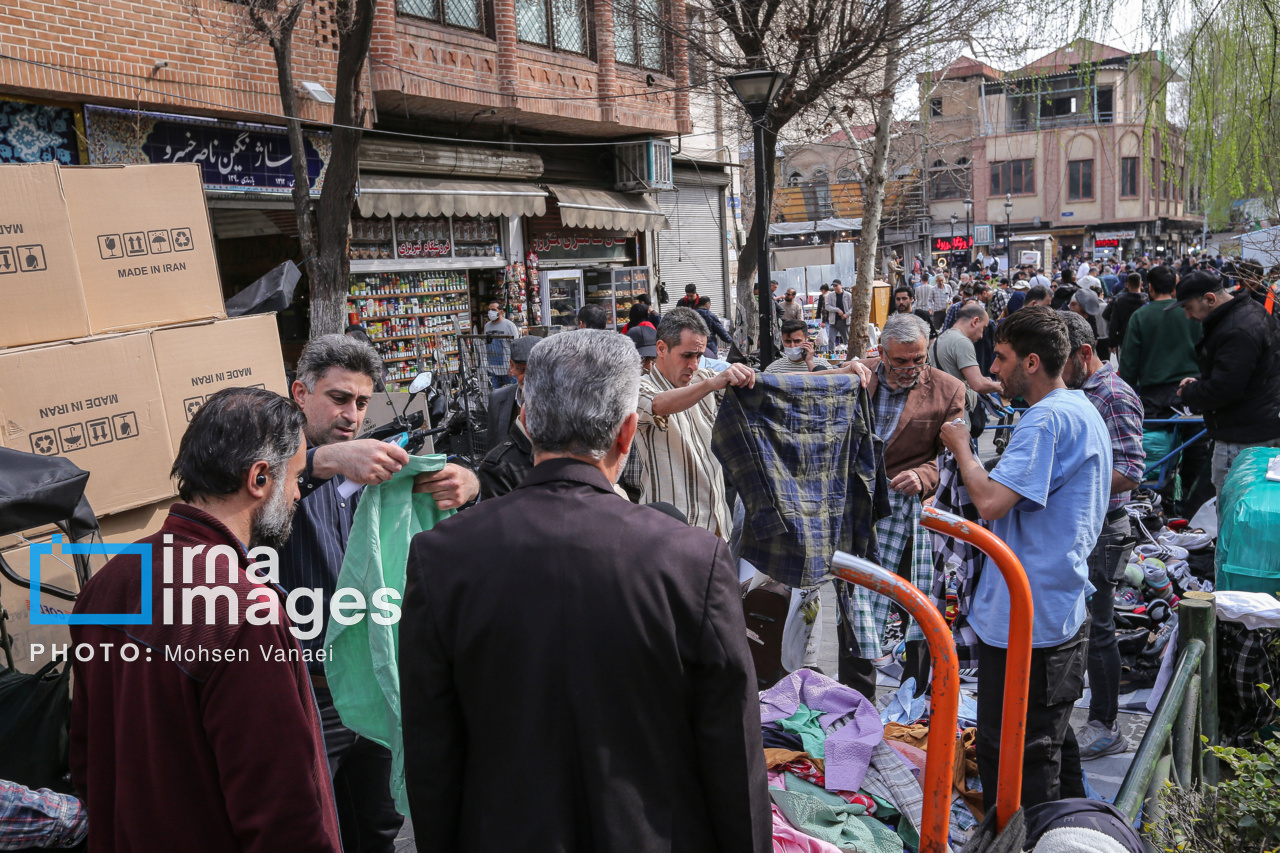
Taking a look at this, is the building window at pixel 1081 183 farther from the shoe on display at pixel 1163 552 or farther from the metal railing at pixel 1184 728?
the metal railing at pixel 1184 728

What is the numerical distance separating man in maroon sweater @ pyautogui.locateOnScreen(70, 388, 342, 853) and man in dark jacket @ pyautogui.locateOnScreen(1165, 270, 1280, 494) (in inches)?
247

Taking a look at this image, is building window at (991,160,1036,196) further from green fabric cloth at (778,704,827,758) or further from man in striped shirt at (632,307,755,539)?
green fabric cloth at (778,704,827,758)

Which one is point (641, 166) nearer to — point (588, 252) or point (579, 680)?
point (588, 252)

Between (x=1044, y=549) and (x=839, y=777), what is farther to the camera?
(x=1044, y=549)

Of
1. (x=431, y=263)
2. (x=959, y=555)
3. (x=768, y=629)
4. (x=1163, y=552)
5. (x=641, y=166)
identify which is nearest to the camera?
(x=959, y=555)

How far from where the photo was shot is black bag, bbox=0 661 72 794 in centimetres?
281

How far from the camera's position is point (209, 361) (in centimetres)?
442

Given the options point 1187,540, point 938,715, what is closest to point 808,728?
point 938,715

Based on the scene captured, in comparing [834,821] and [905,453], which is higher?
[905,453]

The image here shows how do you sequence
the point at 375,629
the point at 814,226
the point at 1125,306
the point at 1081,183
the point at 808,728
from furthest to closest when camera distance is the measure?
the point at 1081,183
the point at 814,226
the point at 1125,306
the point at 808,728
the point at 375,629

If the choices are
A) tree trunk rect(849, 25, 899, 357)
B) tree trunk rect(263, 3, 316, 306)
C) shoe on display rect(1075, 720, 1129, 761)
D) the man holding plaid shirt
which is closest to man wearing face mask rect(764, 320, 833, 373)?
the man holding plaid shirt

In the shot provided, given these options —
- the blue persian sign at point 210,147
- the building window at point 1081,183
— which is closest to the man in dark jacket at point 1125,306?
the blue persian sign at point 210,147

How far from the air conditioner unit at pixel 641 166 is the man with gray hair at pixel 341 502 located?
15.8 m

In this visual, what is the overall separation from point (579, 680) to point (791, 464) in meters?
1.96
